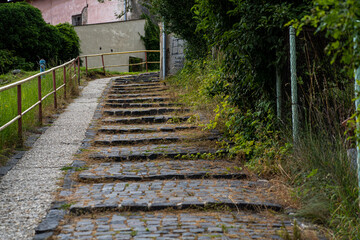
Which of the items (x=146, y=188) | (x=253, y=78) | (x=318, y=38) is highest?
(x=318, y=38)

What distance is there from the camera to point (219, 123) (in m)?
8.00

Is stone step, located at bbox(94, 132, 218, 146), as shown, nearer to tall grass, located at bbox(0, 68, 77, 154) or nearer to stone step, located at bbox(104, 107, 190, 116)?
tall grass, located at bbox(0, 68, 77, 154)

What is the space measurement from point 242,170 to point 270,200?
1.21m

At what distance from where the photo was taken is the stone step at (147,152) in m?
6.61

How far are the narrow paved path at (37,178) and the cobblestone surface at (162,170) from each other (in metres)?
0.54

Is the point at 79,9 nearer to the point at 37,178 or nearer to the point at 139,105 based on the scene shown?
the point at 139,105

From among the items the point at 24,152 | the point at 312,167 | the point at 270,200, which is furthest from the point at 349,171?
the point at 24,152

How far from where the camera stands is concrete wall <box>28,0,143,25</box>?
26.7 m

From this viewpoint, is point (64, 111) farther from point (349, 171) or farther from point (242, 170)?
point (349, 171)

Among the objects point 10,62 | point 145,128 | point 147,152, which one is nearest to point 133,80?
point 10,62

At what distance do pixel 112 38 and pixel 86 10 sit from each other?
5.82 metres

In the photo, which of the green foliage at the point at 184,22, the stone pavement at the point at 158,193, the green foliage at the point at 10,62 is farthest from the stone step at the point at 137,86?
the green foliage at the point at 10,62

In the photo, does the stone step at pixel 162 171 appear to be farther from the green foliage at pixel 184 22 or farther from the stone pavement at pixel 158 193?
the green foliage at pixel 184 22

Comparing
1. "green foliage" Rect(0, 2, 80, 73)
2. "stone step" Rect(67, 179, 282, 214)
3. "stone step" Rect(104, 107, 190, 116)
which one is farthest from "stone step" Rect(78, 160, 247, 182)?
"green foliage" Rect(0, 2, 80, 73)
